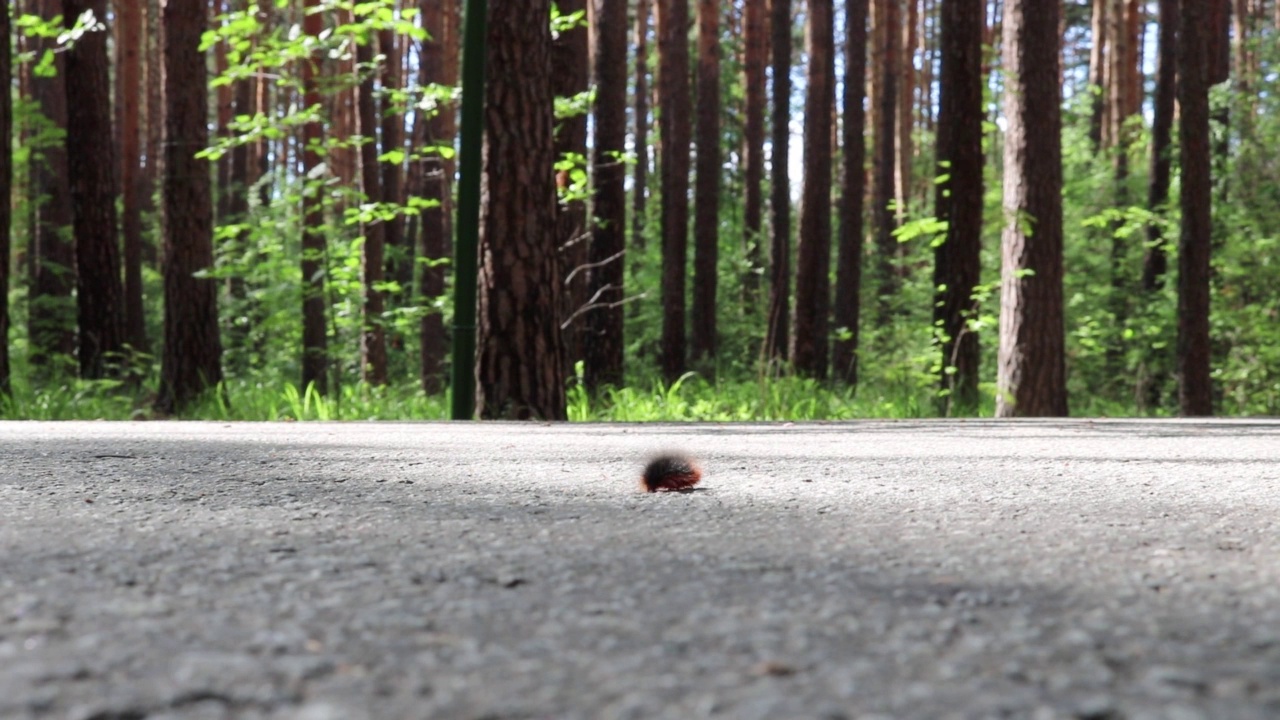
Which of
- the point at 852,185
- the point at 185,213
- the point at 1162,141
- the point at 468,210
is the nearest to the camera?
the point at 468,210

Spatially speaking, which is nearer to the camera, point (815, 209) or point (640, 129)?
point (815, 209)

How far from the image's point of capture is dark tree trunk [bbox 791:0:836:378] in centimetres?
1673

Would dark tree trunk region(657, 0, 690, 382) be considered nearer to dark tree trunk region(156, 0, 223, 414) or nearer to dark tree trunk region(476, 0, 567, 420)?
dark tree trunk region(156, 0, 223, 414)

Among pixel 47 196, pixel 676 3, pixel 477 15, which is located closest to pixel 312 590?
pixel 477 15

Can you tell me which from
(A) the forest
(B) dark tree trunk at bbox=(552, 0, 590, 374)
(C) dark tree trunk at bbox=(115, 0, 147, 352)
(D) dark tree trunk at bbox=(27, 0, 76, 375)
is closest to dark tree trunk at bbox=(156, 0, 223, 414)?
(A) the forest

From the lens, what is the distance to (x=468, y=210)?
24.0 ft

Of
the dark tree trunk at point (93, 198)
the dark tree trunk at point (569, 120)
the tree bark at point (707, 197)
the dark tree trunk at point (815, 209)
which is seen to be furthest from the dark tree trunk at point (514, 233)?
the tree bark at point (707, 197)

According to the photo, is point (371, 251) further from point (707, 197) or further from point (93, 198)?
point (707, 197)

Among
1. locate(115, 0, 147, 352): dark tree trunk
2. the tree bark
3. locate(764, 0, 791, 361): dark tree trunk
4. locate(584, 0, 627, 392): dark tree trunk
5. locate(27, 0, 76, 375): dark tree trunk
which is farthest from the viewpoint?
the tree bark

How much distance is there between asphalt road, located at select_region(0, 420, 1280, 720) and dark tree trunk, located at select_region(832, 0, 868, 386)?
1431 cm

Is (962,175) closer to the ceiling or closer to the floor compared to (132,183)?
closer to the floor

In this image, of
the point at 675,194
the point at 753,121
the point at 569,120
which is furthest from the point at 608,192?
the point at 753,121

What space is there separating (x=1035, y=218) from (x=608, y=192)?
498 centimetres

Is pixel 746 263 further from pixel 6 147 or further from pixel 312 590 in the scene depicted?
pixel 312 590
